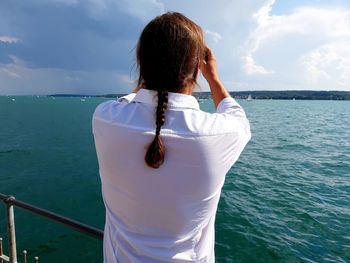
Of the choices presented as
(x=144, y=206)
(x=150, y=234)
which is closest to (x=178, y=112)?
(x=144, y=206)

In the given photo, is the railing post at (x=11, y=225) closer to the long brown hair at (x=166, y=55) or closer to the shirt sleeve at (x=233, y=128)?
the long brown hair at (x=166, y=55)

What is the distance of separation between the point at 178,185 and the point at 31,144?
126ft

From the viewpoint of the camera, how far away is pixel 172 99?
4.21ft

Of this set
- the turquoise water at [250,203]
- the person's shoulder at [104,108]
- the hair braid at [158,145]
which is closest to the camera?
the hair braid at [158,145]

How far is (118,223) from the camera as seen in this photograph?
145 cm

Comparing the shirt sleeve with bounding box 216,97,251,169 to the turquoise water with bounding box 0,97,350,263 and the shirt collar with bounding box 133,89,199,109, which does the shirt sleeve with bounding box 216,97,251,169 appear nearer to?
the shirt collar with bounding box 133,89,199,109

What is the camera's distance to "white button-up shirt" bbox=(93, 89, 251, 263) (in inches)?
49.3

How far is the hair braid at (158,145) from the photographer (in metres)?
1.22

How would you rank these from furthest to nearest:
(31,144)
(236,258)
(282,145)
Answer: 1. (31,144)
2. (282,145)
3. (236,258)

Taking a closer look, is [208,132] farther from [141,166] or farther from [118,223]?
[118,223]

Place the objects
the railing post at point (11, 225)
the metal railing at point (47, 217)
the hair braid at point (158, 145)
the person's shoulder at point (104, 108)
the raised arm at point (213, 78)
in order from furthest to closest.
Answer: the railing post at point (11, 225) → the metal railing at point (47, 217) → the raised arm at point (213, 78) → the person's shoulder at point (104, 108) → the hair braid at point (158, 145)

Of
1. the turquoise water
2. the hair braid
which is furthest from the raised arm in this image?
the turquoise water

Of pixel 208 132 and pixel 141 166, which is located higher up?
pixel 208 132

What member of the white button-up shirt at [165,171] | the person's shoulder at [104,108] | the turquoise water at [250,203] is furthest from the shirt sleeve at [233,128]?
the turquoise water at [250,203]
